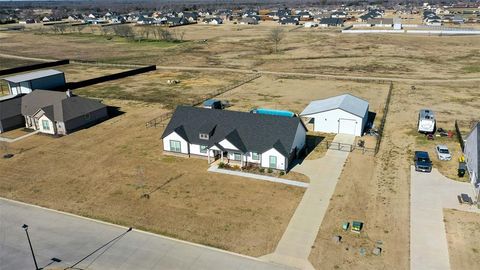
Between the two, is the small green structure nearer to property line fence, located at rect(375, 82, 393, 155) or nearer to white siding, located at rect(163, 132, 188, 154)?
property line fence, located at rect(375, 82, 393, 155)

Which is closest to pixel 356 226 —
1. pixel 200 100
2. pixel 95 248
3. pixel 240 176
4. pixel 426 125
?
pixel 240 176

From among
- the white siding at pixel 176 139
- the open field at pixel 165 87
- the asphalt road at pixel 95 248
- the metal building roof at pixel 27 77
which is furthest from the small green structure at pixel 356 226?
the metal building roof at pixel 27 77

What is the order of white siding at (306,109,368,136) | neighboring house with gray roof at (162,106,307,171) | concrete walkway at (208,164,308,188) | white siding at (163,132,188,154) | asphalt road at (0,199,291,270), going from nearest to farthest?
asphalt road at (0,199,291,270) < concrete walkway at (208,164,308,188) < neighboring house with gray roof at (162,106,307,171) < white siding at (163,132,188,154) < white siding at (306,109,368,136)

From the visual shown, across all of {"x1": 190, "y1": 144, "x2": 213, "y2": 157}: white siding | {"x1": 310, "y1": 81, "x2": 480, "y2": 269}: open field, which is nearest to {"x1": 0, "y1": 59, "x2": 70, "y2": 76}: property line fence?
{"x1": 190, "y1": 144, "x2": 213, "y2": 157}: white siding

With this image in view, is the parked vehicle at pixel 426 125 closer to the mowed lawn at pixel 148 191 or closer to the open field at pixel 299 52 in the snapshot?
the mowed lawn at pixel 148 191

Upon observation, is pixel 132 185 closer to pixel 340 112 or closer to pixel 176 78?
pixel 340 112

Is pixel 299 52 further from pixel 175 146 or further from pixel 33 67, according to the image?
pixel 175 146
